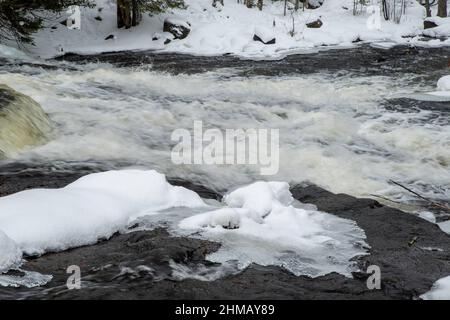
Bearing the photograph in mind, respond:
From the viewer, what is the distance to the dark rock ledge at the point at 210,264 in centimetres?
245

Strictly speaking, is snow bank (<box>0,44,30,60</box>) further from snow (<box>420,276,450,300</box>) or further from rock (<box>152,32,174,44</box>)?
snow (<box>420,276,450,300</box>)

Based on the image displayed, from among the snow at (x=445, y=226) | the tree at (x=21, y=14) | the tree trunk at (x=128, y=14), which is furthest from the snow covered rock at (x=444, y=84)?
the tree trunk at (x=128, y=14)

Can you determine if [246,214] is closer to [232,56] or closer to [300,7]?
[232,56]

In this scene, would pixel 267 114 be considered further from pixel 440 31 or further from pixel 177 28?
pixel 440 31

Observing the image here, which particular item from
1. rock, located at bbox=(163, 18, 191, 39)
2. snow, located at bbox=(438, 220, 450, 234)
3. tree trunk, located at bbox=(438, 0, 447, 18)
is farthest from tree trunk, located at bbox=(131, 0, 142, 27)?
snow, located at bbox=(438, 220, 450, 234)

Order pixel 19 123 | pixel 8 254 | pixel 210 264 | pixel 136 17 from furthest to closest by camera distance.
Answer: pixel 136 17 → pixel 19 123 → pixel 210 264 → pixel 8 254

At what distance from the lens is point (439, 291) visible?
2594mm

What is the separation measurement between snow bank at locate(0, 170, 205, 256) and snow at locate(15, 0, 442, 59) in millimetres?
11089

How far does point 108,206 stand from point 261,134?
374 cm

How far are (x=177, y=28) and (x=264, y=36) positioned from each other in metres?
3.14

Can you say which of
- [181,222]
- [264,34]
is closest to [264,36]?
→ [264,34]

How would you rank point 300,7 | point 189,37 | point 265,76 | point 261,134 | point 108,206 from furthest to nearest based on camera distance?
1. point 300,7
2. point 189,37
3. point 265,76
4. point 261,134
5. point 108,206

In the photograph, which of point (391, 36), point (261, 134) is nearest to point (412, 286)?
point (261, 134)

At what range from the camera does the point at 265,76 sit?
1118cm
